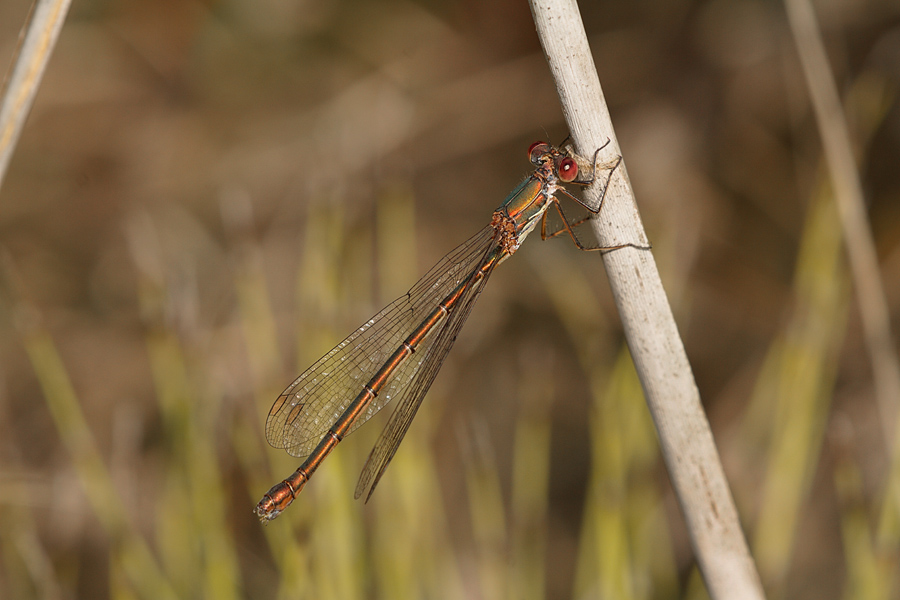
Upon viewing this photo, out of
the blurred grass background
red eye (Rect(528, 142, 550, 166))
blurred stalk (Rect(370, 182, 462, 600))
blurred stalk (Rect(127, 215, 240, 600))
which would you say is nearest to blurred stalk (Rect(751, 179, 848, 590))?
the blurred grass background

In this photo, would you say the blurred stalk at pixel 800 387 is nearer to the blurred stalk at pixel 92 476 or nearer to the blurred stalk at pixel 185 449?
the blurred stalk at pixel 185 449

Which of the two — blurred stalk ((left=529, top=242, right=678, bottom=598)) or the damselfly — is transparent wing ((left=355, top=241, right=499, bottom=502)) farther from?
blurred stalk ((left=529, top=242, right=678, bottom=598))

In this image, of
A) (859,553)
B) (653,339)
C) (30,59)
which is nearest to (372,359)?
(653,339)

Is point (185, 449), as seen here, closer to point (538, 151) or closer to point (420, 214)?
point (538, 151)

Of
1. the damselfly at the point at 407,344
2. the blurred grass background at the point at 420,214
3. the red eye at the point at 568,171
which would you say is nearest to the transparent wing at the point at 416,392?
the damselfly at the point at 407,344

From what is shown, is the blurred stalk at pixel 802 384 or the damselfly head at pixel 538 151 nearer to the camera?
the blurred stalk at pixel 802 384

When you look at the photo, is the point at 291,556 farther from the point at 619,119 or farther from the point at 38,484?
the point at 619,119
